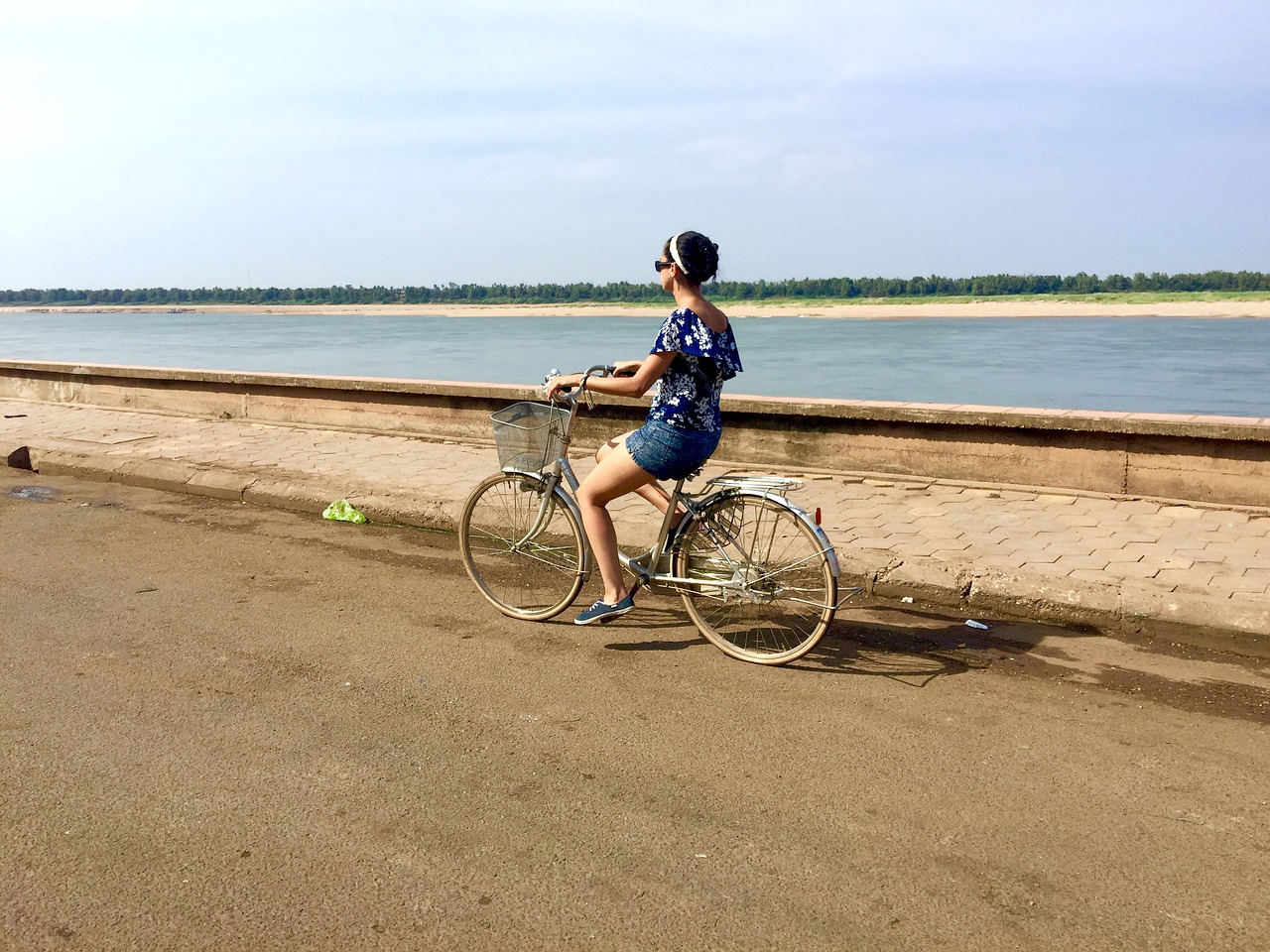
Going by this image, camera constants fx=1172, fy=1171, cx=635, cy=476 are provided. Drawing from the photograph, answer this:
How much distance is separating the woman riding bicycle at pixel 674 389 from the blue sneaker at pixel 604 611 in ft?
0.80

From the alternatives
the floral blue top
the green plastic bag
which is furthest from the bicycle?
the green plastic bag

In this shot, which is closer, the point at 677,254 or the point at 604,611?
the point at 677,254

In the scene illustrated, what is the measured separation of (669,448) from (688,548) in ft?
1.61

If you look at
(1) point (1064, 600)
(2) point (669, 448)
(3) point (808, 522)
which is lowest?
(1) point (1064, 600)

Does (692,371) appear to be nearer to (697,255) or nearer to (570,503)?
(697,255)

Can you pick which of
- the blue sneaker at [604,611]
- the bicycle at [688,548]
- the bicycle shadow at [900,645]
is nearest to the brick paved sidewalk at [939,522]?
the bicycle shadow at [900,645]

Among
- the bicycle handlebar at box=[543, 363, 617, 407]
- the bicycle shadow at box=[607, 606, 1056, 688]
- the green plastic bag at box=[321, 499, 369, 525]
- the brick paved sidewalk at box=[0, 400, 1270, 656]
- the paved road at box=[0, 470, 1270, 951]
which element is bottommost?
the bicycle shadow at box=[607, 606, 1056, 688]

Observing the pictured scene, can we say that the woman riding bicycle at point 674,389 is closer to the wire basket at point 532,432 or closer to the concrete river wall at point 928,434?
the wire basket at point 532,432

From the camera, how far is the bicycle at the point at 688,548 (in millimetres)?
4715

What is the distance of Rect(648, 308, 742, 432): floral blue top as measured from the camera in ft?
15.0

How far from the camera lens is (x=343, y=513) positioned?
8.16 m

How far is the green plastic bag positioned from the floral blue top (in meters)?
3.86

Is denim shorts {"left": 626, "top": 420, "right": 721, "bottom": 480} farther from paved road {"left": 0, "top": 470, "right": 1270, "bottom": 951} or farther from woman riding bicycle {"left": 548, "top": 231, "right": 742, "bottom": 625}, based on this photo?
paved road {"left": 0, "top": 470, "right": 1270, "bottom": 951}

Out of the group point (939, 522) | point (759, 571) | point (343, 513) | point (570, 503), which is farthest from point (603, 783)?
point (343, 513)
